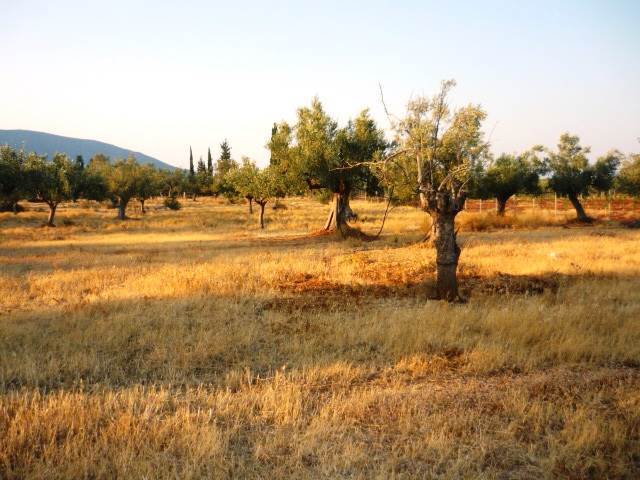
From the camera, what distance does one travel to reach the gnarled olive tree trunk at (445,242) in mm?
11570

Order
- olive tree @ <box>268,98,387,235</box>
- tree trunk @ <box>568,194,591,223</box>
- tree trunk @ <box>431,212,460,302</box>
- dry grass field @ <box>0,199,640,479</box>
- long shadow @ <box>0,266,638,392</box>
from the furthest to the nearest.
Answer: tree trunk @ <box>568,194,591,223</box> → olive tree @ <box>268,98,387,235</box> → tree trunk @ <box>431,212,460,302</box> → long shadow @ <box>0,266,638,392</box> → dry grass field @ <box>0,199,640,479</box>

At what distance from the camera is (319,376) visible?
20.9 ft

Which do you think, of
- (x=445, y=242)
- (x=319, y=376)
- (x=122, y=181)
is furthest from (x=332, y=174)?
(x=122, y=181)

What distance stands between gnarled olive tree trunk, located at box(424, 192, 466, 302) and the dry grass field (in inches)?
→ 23.3

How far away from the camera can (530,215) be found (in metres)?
40.0

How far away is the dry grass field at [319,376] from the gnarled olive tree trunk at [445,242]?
1.94 feet

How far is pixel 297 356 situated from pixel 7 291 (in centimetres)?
965

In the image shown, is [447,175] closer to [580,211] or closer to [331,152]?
[331,152]

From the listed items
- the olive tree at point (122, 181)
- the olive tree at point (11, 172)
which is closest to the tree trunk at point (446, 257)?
the olive tree at point (11, 172)

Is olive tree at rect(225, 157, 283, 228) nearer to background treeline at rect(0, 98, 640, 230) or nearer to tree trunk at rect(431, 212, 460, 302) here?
background treeline at rect(0, 98, 640, 230)

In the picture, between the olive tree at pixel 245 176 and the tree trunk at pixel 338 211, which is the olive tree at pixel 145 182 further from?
the tree trunk at pixel 338 211

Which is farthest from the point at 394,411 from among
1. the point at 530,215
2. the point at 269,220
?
the point at 269,220

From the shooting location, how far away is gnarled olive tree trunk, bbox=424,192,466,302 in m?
11.6

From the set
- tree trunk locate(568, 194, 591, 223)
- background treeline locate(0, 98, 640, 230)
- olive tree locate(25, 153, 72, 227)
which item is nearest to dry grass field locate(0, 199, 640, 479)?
background treeline locate(0, 98, 640, 230)
